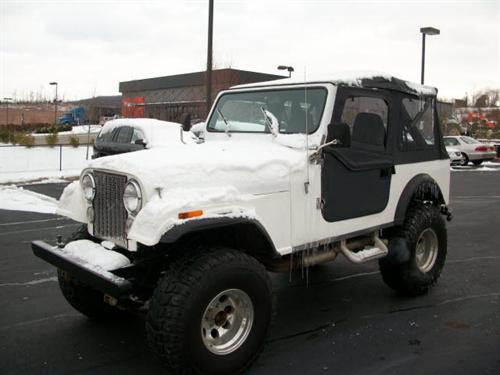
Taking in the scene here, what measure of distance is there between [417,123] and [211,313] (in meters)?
3.14

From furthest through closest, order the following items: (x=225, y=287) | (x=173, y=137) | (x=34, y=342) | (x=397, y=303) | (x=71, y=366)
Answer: (x=173, y=137), (x=397, y=303), (x=34, y=342), (x=71, y=366), (x=225, y=287)

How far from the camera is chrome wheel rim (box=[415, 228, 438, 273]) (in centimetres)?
538

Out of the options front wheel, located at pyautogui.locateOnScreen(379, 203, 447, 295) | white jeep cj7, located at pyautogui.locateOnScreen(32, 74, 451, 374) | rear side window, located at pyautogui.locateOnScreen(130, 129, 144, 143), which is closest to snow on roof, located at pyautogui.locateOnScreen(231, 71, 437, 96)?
white jeep cj7, located at pyautogui.locateOnScreen(32, 74, 451, 374)

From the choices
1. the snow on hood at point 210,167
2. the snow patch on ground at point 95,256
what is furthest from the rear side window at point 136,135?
the snow patch on ground at point 95,256

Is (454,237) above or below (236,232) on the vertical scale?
below

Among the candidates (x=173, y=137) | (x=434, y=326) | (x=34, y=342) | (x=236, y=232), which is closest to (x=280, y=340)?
(x=236, y=232)

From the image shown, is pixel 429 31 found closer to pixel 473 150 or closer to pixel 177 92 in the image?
pixel 473 150

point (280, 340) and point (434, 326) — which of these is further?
point (434, 326)

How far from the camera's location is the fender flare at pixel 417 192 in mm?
4953

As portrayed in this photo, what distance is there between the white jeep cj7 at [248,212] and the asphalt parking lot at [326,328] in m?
0.31

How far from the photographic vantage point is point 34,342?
4098 millimetres

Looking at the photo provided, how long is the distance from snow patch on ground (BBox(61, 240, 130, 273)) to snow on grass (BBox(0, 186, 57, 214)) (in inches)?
260

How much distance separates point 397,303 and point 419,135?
1.73m

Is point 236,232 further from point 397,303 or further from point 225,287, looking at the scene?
point 397,303
